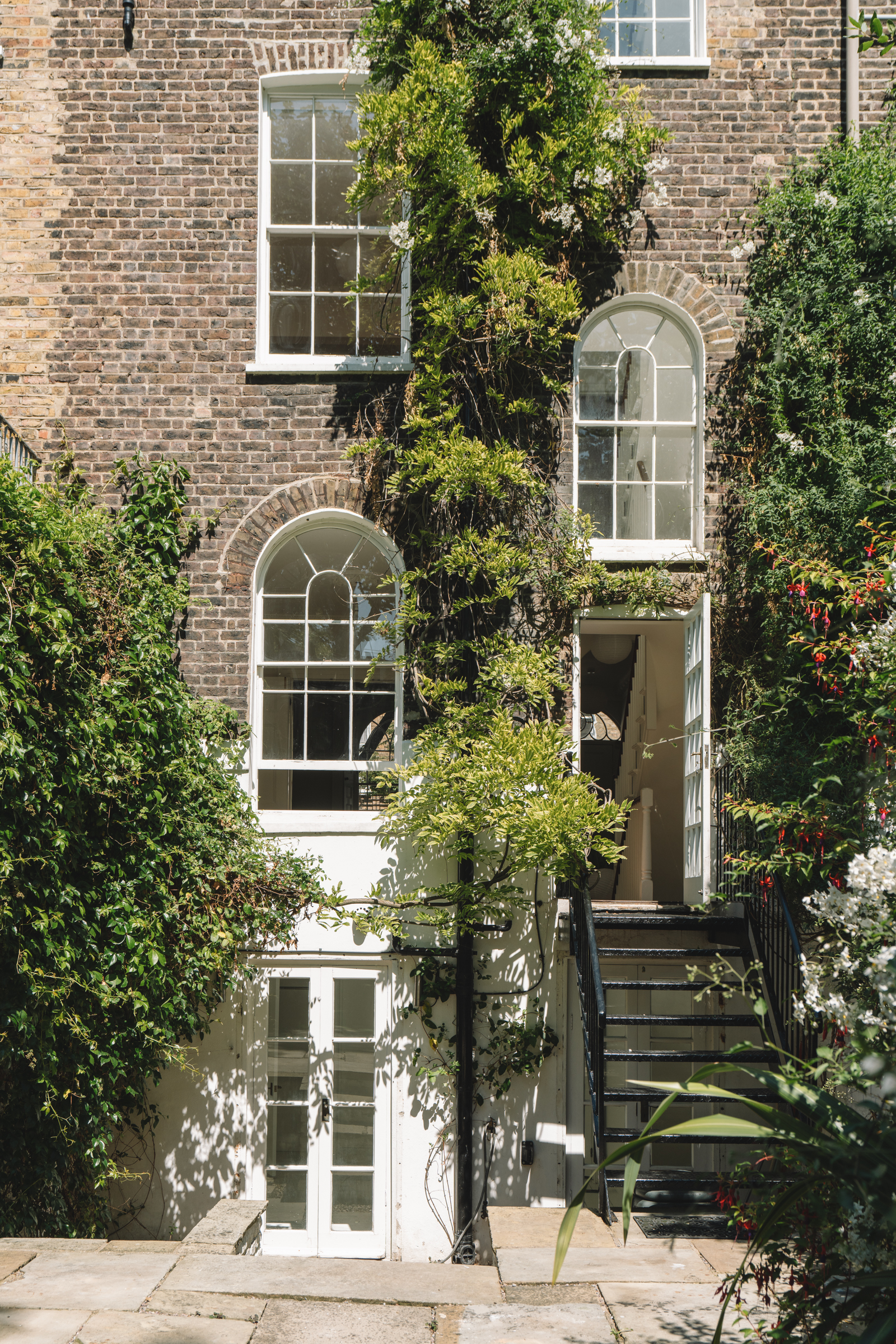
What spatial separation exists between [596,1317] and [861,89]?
735 cm

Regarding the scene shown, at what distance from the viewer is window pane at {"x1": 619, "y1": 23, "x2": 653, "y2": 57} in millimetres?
7168

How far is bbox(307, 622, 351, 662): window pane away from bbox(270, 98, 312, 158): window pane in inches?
128

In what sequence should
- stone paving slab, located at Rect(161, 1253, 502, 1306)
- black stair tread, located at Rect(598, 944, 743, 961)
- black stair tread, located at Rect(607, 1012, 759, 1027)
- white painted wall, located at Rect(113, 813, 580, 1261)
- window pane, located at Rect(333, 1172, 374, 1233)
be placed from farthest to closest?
window pane, located at Rect(333, 1172, 374, 1233) → white painted wall, located at Rect(113, 813, 580, 1261) → black stair tread, located at Rect(598, 944, 743, 961) → black stair tread, located at Rect(607, 1012, 759, 1027) → stone paving slab, located at Rect(161, 1253, 502, 1306)

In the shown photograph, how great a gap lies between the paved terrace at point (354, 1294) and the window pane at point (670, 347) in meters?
5.27

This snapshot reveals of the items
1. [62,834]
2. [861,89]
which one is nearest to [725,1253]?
[62,834]

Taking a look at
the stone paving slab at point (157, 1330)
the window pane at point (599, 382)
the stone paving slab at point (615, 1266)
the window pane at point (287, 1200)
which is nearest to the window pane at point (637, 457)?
the window pane at point (599, 382)

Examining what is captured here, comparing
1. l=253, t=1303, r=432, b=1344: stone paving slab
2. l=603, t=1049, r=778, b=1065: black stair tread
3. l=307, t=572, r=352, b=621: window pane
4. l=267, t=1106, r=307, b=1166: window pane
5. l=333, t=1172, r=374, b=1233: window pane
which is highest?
l=307, t=572, r=352, b=621: window pane

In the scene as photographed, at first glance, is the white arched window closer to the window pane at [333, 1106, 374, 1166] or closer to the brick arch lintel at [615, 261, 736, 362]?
the brick arch lintel at [615, 261, 736, 362]

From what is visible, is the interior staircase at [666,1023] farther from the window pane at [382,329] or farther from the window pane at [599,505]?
the window pane at [382,329]

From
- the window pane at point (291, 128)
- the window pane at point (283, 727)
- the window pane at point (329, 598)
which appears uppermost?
the window pane at point (291, 128)

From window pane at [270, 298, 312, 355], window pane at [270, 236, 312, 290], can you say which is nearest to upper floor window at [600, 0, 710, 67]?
window pane at [270, 236, 312, 290]

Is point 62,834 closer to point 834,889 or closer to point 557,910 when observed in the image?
point 557,910

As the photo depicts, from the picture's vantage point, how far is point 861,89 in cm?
696

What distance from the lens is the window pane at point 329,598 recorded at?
707 centimetres
